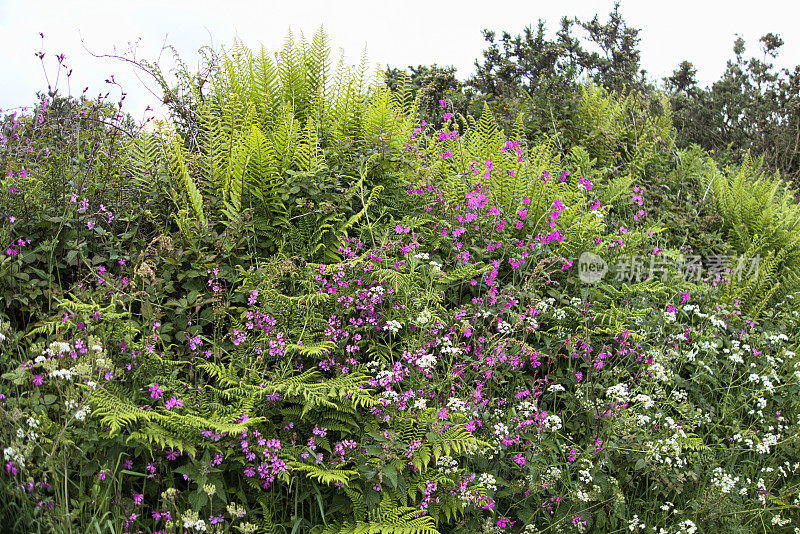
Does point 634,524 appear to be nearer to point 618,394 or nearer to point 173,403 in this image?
point 618,394

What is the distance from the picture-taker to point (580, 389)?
12.1ft

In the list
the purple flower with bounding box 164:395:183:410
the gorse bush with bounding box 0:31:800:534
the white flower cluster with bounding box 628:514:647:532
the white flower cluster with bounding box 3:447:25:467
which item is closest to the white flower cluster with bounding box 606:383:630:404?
the gorse bush with bounding box 0:31:800:534

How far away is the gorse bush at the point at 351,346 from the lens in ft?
8.99

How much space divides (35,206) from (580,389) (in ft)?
10.8

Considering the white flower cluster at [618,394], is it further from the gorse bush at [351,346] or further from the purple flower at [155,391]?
the purple flower at [155,391]

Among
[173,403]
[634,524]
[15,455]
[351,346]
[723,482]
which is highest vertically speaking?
[351,346]

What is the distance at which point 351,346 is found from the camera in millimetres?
3125

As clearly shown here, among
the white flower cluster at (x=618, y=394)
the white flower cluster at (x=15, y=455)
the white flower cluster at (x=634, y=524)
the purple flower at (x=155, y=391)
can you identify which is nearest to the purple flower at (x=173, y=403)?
the purple flower at (x=155, y=391)

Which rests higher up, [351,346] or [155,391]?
[351,346]

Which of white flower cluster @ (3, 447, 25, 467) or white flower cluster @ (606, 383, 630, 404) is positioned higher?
white flower cluster @ (606, 383, 630, 404)

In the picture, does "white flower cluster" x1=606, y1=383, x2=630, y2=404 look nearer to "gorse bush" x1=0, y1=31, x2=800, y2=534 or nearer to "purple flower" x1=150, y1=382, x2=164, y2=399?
"gorse bush" x1=0, y1=31, x2=800, y2=534

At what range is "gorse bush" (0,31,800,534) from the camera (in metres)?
2.74

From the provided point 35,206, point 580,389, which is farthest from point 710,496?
point 35,206

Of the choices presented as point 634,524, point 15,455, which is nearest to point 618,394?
point 634,524
